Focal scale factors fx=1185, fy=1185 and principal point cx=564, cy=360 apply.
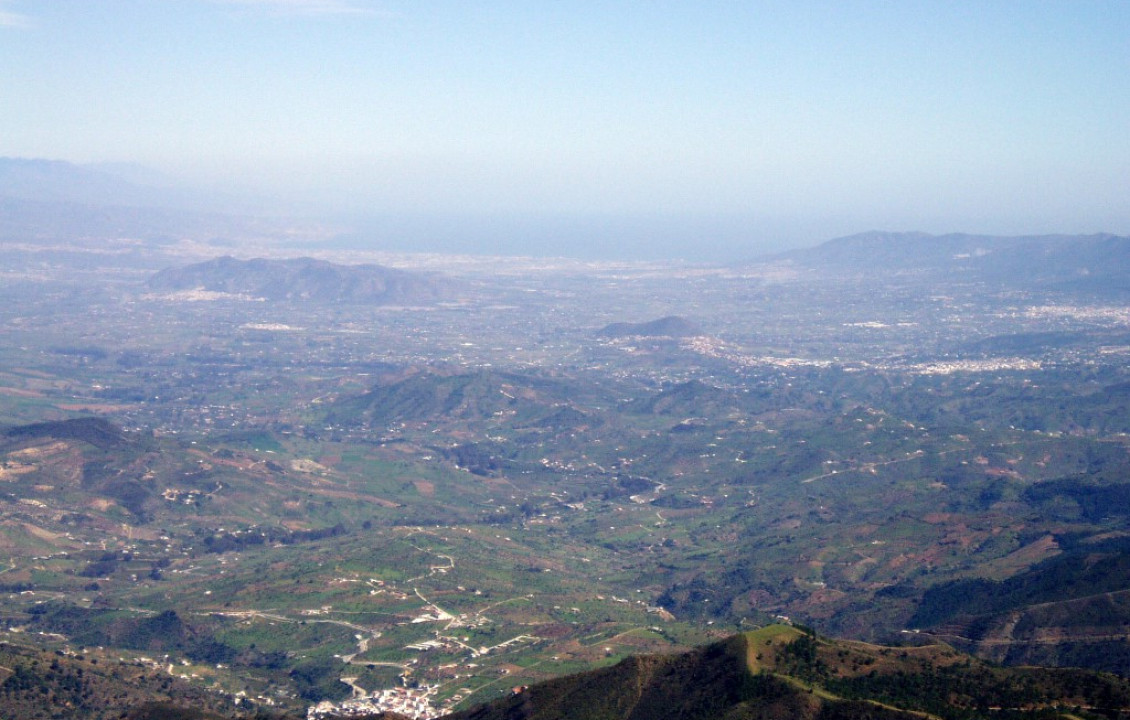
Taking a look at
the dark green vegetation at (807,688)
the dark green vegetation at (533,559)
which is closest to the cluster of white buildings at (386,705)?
the dark green vegetation at (533,559)

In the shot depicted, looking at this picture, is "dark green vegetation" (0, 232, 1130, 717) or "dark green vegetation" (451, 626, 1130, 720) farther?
"dark green vegetation" (0, 232, 1130, 717)

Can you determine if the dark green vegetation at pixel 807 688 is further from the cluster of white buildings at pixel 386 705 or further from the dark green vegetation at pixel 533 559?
the cluster of white buildings at pixel 386 705

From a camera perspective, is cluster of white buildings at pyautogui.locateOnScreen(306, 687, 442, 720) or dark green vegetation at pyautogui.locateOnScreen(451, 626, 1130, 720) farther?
cluster of white buildings at pyautogui.locateOnScreen(306, 687, 442, 720)

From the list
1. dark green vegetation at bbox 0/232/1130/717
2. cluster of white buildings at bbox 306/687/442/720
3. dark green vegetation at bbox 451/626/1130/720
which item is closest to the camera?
dark green vegetation at bbox 451/626/1130/720

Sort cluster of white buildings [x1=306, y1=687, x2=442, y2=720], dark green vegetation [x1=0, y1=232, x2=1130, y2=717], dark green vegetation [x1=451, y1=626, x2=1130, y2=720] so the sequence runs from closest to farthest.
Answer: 1. dark green vegetation [x1=451, y1=626, x2=1130, y2=720]
2. cluster of white buildings [x1=306, y1=687, x2=442, y2=720]
3. dark green vegetation [x1=0, y1=232, x2=1130, y2=717]

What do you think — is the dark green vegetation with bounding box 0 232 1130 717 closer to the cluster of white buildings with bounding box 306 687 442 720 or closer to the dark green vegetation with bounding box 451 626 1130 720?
the dark green vegetation with bounding box 451 626 1130 720

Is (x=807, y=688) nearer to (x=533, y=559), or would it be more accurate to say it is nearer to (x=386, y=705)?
(x=386, y=705)

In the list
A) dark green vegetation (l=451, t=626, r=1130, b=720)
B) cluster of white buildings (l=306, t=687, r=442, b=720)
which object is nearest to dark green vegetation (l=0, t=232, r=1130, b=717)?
dark green vegetation (l=451, t=626, r=1130, b=720)

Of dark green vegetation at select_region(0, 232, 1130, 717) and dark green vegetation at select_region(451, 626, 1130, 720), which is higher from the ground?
dark green vegetation at select_region(451, 626, 1130, 720)

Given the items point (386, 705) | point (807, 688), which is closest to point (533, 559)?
point (386, 705)
